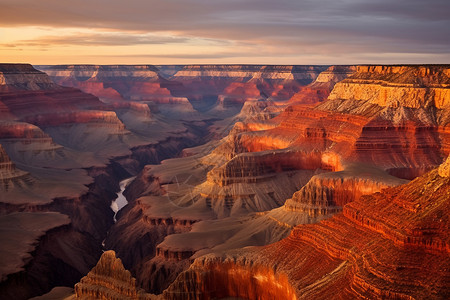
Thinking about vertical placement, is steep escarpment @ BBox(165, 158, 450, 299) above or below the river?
above

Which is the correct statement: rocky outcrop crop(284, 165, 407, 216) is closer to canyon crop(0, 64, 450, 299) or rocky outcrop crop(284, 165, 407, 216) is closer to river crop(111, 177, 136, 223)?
canyon crop(0, 64, 450, 299)

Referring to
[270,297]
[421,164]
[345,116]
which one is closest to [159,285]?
[270,297]

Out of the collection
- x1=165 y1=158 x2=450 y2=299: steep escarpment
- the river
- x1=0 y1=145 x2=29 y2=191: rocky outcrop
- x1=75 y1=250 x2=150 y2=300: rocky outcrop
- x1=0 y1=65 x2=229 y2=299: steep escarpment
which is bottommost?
the river

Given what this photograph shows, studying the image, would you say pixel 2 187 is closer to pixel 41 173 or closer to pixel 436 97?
pixel 41 173

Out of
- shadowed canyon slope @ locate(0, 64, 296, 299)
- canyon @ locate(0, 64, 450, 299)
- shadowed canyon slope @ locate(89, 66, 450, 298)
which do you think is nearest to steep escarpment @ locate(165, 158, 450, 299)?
canyon @ locate(0, 64, 450, 299)

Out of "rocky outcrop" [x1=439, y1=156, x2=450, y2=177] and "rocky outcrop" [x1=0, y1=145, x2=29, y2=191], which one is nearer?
"rocky outcrop" [x1=439, y1=156, x2=450, y2=177]

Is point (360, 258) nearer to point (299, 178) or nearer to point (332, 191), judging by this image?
point (332, 191)
